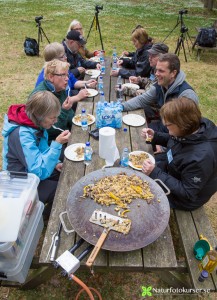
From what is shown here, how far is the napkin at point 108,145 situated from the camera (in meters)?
2.63

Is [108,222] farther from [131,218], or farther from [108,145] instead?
[108,145]

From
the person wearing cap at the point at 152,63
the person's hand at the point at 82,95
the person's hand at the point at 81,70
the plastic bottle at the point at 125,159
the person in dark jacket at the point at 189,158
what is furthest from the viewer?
the person's hand at the point at 81,70

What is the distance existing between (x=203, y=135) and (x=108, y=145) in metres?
0.96

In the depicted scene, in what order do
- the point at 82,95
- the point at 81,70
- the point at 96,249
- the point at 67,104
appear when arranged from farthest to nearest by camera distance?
the point at 81,70, the point at 82,95, the point at 67,104, the point at 96,249

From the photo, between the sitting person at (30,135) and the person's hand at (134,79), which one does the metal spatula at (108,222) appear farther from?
the person's hand at (134,79)

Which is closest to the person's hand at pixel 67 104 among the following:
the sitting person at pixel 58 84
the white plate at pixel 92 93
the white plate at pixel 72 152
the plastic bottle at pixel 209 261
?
the sitting person at pixel 58 84

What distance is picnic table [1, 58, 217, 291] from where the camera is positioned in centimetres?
190

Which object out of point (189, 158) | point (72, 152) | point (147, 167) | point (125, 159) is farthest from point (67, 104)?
point (189, 158)

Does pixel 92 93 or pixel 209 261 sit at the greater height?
pixel 92 93

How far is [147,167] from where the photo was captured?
2.59 m

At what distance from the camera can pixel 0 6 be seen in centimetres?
1476

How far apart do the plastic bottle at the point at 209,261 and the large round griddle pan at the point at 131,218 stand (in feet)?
1.41

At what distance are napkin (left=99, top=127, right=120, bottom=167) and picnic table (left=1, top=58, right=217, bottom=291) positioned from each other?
9 cm

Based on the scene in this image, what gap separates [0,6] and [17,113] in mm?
15466
